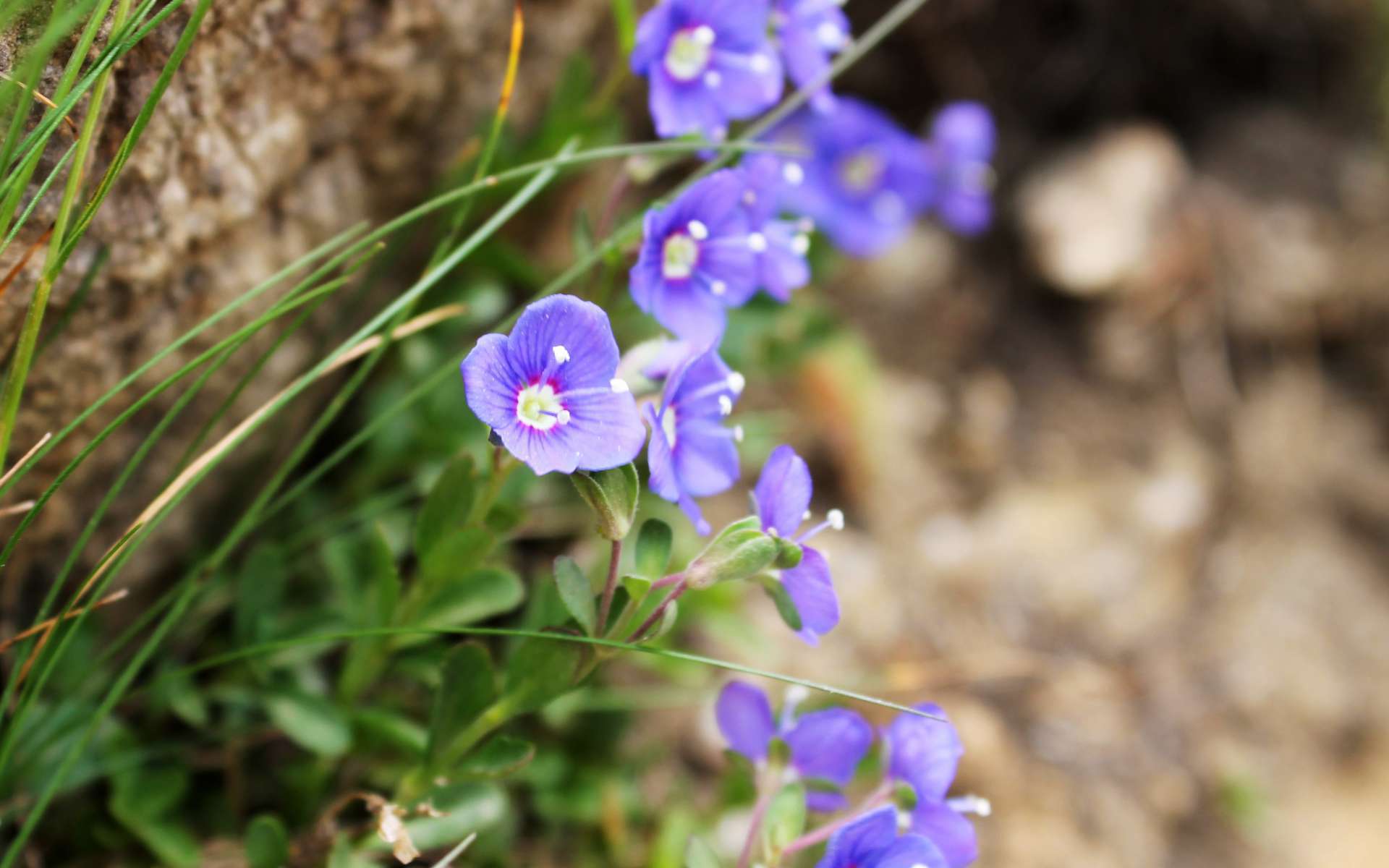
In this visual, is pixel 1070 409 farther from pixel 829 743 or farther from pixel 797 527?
pixel 797 527

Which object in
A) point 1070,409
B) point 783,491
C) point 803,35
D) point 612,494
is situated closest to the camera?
point 612,494

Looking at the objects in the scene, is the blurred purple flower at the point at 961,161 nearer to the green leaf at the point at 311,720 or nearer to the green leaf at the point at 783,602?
the green leaf at the point at 783,602

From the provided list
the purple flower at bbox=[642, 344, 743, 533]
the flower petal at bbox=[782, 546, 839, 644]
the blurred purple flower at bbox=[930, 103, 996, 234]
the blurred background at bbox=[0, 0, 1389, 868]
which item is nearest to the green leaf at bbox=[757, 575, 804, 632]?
the flower petal at bbox=[782, 546, 839, 644]

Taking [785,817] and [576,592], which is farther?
[785,817]

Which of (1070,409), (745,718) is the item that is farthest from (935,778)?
(1070,409)

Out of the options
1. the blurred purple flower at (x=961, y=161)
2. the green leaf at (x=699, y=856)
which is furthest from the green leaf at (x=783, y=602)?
the blurred purple flower at (x=961, y=161)

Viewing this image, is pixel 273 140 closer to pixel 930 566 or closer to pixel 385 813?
pixel 385 813

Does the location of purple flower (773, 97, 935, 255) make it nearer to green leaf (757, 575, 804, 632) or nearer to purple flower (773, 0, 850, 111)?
purple flower (773, 0, 850, 111)
